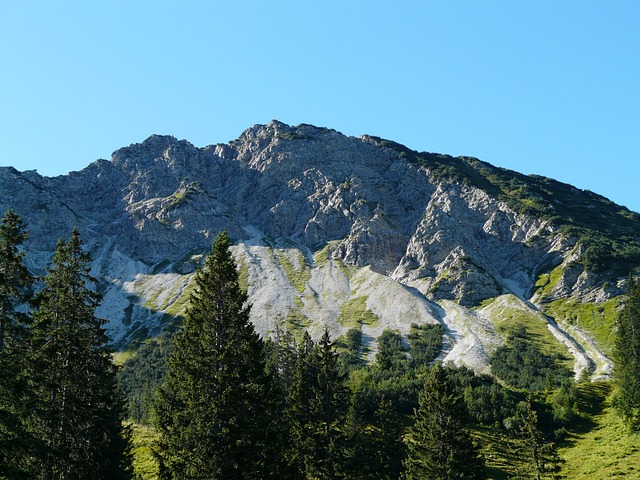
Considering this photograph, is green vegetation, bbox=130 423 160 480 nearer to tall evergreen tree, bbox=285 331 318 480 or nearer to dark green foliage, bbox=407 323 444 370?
tall evergreen tree, bbox=285 331 318 480

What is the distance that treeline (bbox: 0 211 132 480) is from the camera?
88.5 ft

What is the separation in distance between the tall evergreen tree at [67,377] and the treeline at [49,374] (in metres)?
0.06

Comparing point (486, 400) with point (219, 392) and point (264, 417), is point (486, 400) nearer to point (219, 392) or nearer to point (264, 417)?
point (264, 417)

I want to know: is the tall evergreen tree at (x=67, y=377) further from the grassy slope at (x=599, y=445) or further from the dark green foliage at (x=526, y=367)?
the dark green foliage at (x=526, y=367)

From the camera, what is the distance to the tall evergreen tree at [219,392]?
99.2 ft

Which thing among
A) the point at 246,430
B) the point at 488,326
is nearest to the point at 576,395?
the point at 488,326

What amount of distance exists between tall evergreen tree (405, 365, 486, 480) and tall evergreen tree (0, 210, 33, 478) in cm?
3106

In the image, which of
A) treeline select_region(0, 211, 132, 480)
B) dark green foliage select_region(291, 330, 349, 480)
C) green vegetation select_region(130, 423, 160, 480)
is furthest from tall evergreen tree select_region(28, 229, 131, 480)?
dark green foliage select_region(291, 330, 349, 480)

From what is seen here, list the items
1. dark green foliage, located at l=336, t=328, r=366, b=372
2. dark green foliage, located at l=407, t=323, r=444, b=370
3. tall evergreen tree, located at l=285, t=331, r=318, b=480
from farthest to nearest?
dark green foliage, located at l=407, t=323, r=444, b=370, dark green foliage, located at l=336, t=328, r=366, b=372, tall evergreen tree, located at l=285, t=331, r=318, b=480

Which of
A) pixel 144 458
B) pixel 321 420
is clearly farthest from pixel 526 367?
pixel 321 420

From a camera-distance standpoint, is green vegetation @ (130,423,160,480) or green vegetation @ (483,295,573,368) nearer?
green vegetation @ (130,423,160,480)

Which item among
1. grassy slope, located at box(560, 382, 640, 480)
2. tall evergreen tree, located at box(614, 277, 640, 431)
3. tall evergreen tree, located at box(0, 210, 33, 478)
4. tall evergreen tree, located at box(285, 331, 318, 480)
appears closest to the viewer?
tall evergreen tree, located at box(0, 210, 33, 478)

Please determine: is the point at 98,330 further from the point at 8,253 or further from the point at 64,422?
the point at 8,253

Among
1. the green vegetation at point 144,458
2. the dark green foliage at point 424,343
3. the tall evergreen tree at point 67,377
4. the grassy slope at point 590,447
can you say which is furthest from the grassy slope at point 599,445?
the tall evergreen tree at point 67,377
